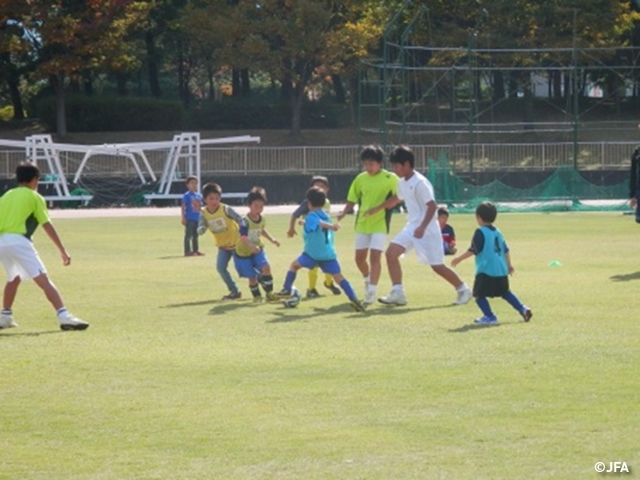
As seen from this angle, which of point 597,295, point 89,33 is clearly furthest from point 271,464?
point 89,33

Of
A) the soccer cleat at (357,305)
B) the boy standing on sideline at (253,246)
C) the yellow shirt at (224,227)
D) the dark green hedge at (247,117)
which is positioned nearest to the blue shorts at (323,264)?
the soccer cleat at (357,305)

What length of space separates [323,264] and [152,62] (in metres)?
47.6

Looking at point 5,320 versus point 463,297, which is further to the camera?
point 463,297

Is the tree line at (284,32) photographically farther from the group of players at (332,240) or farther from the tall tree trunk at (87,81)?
the group of players at (332,240)

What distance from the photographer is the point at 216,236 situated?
54.1 feet

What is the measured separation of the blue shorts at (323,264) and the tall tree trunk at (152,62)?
150 ft

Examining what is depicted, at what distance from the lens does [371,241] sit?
1544 centimetres

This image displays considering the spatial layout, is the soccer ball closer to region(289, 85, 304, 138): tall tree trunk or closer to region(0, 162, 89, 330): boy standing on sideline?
region(0, 162, 89, 330): boy standing on sideline

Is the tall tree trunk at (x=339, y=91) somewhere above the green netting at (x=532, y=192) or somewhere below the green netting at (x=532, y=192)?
above

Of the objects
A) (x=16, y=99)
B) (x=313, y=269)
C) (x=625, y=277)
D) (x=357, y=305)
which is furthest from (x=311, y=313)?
(x=16, y=99)

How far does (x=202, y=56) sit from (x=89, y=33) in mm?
8202

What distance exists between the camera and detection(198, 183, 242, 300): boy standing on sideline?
16.4 m

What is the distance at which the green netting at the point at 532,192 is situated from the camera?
41.6 meters

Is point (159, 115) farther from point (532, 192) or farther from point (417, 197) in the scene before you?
point (417, 197)
